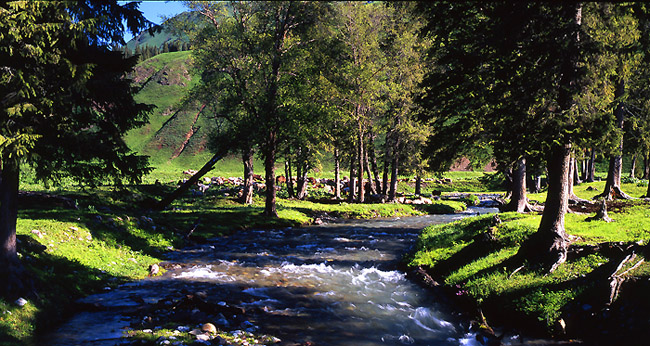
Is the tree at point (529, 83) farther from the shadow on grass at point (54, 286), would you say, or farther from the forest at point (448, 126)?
the shadow on grass at point (54, 286)

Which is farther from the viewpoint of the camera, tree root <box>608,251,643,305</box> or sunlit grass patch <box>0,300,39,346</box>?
tree root <box>608,251,643,305</box>

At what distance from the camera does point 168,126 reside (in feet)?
512

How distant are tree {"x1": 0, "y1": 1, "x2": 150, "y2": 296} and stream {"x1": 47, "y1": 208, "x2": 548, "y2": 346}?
2523mm

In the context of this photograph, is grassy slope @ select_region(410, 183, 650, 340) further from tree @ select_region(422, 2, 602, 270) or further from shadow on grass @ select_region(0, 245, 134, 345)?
shadow on grass @ select_region(0, 245, 134, 345)

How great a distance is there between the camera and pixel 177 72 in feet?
610

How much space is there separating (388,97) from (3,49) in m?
36.9

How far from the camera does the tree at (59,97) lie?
8461 millimetres

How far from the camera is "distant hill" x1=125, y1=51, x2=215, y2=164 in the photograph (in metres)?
140

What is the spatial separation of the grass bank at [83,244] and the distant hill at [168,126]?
102132mm

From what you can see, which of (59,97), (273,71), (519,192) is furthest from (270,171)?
(59,97)

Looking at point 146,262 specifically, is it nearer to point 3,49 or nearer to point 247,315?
point 247,315

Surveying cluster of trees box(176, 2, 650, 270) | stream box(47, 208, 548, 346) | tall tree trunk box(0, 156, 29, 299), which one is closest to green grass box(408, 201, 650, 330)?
cluster of trees box(176, 2, 650, 270)

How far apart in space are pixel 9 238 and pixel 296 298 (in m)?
7.84

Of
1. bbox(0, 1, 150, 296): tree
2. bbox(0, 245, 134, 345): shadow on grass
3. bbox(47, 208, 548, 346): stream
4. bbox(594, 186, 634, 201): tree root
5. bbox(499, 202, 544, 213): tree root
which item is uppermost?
bbox(0, 1, 150, 296): tree
